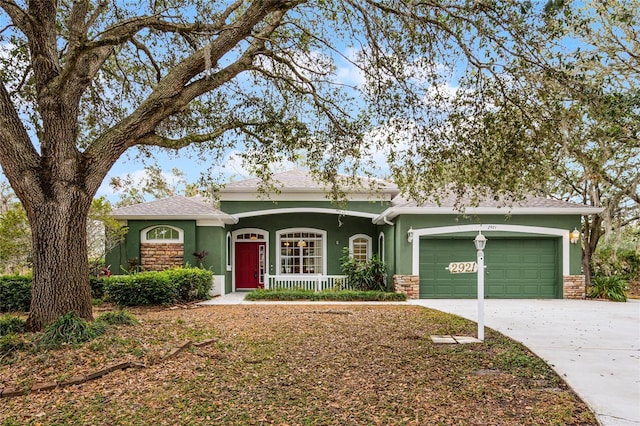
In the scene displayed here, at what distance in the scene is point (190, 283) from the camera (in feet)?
41.7

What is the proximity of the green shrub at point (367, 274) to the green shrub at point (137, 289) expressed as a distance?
236 inches

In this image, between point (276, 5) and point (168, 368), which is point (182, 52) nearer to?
point (276, 5)

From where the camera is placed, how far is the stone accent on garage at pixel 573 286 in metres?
13.7

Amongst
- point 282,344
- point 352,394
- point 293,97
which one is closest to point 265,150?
point 293,97

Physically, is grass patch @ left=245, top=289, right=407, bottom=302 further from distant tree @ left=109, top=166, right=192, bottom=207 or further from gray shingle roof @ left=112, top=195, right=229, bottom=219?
distant tree @ left=109, top=166, right=192, bottom=207

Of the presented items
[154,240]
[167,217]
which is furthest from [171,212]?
[154,240]

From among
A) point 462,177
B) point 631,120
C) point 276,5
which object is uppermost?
point 276,5

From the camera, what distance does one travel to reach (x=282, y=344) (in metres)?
7.08

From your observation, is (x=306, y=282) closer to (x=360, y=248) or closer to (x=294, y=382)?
(x=360, y=248)

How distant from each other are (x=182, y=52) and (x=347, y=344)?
678 centimetres

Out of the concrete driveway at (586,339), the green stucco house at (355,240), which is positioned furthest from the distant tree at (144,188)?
the concrete driveway at (586,339)

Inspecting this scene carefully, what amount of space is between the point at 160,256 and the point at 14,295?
176 inches

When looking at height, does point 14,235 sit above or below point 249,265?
above

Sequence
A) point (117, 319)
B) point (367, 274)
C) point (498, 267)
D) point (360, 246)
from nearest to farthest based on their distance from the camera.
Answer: point (117, 319) < point (498, 267) < point (367, 274) < point (360, 246)
